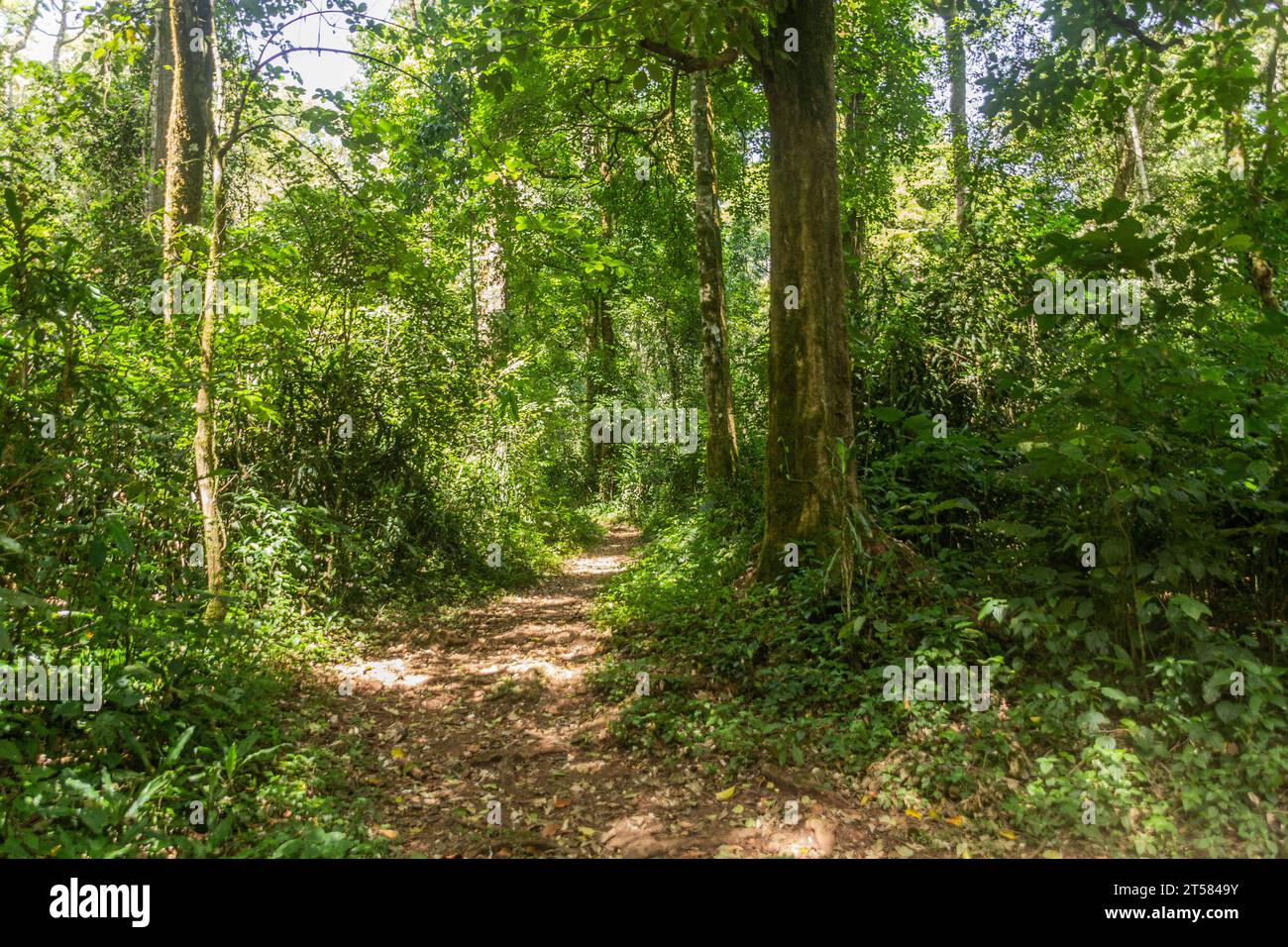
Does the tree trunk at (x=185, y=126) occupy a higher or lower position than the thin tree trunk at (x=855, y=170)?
lower

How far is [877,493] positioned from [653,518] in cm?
836

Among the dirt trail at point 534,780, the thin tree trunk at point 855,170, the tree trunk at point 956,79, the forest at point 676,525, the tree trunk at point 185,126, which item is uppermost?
the tree trunk at point 956,79

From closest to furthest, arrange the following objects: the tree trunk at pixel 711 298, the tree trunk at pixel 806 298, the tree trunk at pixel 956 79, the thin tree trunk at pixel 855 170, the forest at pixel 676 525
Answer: the forest at pixel 676 525 < the tree trunk at pixel 806 298 < the tree trunk at pixel 711 298 < the thin tree trunk at pixel 855 170 < the tree trunk at pixel 956 79

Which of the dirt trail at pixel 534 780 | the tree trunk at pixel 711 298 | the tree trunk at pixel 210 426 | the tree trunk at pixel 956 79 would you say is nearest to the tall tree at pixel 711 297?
the tree trunk at pixel 711 298

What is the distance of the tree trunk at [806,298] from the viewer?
20.9 ft

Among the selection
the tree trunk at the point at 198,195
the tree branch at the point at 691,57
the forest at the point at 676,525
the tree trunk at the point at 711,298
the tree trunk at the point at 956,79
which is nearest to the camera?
the forest at the point at 676,525

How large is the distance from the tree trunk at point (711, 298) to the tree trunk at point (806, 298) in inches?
171

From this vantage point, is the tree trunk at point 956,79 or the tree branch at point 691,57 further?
the tree trunk at point 956,79

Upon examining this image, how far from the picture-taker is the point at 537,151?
1248cm

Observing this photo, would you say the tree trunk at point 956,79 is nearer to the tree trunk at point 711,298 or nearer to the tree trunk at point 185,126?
the tree trunk at point 711,298

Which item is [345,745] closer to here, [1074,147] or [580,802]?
[580,802]

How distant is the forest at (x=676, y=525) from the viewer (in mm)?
3756
